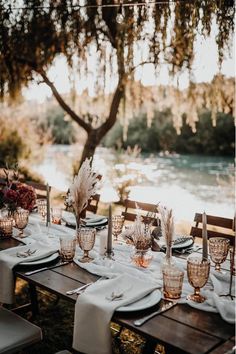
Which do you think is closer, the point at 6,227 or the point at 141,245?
the point at 141,245

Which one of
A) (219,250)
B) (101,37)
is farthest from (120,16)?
(219,250)

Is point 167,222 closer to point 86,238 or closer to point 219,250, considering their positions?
point 219,250

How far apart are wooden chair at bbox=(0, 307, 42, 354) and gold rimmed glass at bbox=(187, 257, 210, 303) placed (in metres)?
0.71

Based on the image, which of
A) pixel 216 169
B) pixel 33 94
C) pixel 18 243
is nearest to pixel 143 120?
pixel 216 169

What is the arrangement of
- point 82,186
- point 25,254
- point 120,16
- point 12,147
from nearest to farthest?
point 25,254, point 82,186, point 120,16, point 12,147

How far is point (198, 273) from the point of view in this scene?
5.10 ft

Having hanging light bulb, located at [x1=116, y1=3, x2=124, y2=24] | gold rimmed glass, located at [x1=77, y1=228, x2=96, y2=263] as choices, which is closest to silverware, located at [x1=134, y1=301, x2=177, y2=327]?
gold rimmed glass, located at [x1=77, y1=228, x2=96, y2=263]

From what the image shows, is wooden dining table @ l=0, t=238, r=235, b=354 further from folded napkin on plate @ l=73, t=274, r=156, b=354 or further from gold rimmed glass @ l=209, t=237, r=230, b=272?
gold rimmed glass @ l=209, t=237, r=230, b=272

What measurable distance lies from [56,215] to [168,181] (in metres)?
8.11

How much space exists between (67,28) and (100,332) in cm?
435

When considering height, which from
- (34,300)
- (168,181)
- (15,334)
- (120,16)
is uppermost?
(120,16)

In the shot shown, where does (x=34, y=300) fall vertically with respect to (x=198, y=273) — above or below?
below

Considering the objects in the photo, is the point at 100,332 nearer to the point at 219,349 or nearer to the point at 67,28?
the point at 219,349

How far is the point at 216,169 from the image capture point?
13.2m
